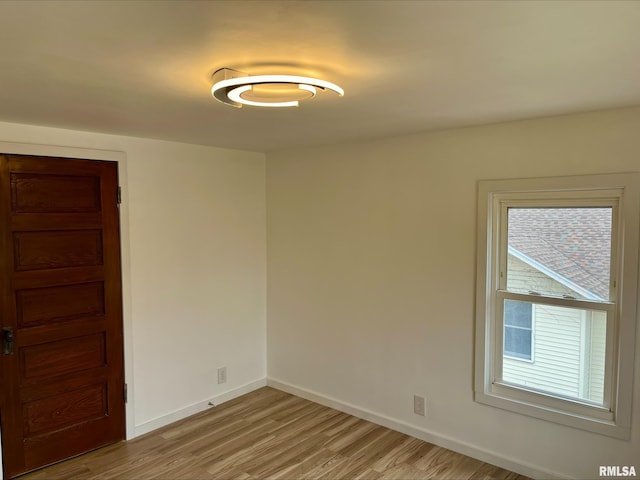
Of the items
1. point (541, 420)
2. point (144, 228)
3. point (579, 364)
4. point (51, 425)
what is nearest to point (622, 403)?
point (579, 364)

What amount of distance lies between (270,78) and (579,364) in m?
2.47

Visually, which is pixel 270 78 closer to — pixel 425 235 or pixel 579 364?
pixel 425 235

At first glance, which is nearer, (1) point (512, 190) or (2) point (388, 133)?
(1) point (512, 190)

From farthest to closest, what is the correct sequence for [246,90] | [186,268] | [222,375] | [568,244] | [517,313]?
[222,375] → [186,268] → [517,313] → [568,244] → [246,90]

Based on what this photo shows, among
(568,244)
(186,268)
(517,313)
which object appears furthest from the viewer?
(186,268)

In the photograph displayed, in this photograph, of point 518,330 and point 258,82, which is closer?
point 258,82

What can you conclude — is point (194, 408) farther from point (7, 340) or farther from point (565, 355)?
point (565, 355)

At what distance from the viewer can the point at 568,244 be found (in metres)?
2.72

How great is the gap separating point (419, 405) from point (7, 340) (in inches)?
112

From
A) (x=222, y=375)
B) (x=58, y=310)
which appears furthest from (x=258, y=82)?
(x=222, y=375)

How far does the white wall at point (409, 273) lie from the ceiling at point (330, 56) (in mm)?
315

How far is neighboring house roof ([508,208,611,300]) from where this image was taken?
8.57ft

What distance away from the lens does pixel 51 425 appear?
3.02 metres

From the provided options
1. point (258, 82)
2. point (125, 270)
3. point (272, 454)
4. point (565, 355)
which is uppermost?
point (258, 82)
